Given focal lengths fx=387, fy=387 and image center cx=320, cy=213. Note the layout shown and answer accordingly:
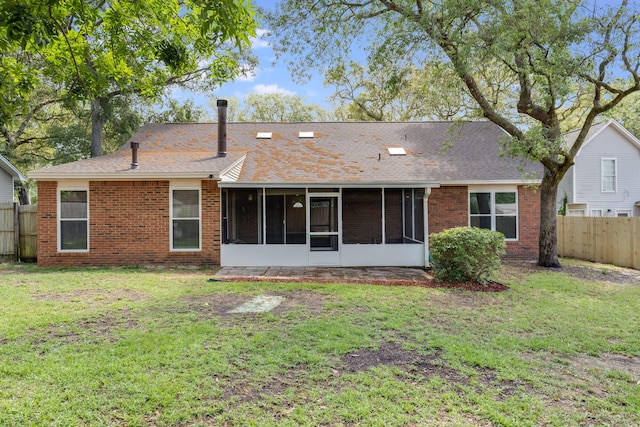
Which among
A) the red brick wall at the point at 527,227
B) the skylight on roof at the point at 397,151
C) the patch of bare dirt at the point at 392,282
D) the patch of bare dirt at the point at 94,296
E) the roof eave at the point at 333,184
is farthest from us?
the skylight on roof at the point at 397,151

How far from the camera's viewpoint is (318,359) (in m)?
4.09

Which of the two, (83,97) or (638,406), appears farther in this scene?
(83,97)

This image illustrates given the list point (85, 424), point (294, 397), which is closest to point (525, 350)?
point (294, 397)

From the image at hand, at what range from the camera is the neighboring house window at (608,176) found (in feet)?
61.4

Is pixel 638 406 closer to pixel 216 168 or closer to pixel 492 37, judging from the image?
pixel 492 37

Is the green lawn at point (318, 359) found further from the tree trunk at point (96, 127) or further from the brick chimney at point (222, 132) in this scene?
the tree trunk at point (96, 127)

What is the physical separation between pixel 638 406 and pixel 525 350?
4.27ft

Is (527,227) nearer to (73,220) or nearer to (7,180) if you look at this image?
(73,220)

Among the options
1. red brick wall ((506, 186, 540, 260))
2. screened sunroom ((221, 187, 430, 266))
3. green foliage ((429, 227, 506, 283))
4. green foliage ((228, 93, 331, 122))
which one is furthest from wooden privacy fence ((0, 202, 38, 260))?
green foliage ((228, 93, 331, 122))

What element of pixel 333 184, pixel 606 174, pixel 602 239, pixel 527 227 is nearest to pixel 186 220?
pixel 333 184

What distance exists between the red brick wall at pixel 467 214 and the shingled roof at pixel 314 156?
570mm

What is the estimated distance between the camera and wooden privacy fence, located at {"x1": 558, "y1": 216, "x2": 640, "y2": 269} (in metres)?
11.2

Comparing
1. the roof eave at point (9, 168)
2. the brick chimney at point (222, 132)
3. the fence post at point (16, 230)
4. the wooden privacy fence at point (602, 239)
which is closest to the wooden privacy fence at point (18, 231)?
the fence post at point (16, 230)

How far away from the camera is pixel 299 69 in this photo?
1222cm
